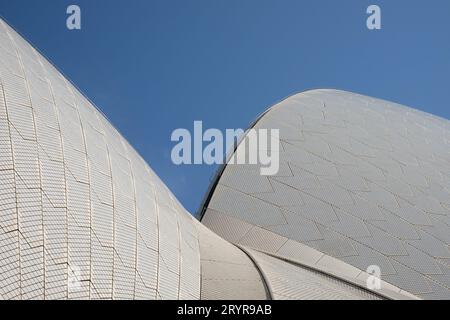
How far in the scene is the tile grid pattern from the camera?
703 cm

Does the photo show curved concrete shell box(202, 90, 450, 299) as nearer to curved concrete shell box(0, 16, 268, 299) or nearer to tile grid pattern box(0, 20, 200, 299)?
curved concrete shell box(0, 16, 268, 299)

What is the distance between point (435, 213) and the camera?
1527cm

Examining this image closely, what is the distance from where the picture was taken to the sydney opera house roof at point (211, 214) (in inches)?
292

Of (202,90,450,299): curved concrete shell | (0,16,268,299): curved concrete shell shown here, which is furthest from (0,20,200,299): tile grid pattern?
(202,90,450,299): curved concrete shell

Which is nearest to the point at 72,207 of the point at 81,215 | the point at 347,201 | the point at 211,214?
the point at 81,215

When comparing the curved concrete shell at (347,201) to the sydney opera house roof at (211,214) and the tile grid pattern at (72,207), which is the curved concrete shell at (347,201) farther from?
the tile grid pattern at (72,207)

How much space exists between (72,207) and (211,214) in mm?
6522

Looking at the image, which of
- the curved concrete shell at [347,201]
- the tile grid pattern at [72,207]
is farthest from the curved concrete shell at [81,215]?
the curved concrete shell at [347,201]

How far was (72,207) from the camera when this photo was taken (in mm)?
7879

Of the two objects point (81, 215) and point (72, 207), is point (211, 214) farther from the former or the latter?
point (72, 207)

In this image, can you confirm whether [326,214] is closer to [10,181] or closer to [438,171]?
[438,171]

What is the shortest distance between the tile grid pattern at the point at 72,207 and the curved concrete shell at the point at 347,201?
3601 millimetres

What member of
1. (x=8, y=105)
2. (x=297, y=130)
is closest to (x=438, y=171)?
(x=297, y=130)
